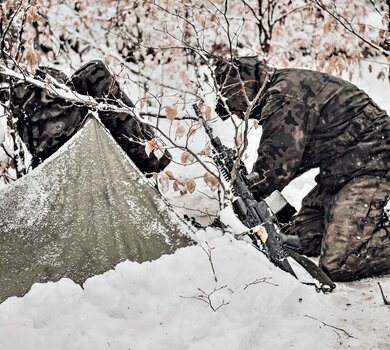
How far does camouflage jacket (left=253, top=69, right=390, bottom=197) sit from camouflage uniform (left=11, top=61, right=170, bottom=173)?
0.73 m

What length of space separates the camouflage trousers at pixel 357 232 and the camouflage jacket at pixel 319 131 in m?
0.12

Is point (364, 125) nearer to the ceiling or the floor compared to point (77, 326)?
nearer to the ceiling

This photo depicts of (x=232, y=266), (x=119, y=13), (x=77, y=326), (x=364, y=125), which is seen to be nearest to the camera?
(x=77, y=326)

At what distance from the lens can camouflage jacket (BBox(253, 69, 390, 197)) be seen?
380cm

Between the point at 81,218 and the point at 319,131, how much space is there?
5.89 feet

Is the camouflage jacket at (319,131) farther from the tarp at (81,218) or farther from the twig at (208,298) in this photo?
the twig at (208,298)

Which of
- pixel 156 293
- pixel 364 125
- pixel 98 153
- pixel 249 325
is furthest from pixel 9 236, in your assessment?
pixel 364 125

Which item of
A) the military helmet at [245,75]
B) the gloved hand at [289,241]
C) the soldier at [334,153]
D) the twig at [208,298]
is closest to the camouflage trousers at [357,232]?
the soldier at [334,153]

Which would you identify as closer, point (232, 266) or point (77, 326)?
point (77, 326)

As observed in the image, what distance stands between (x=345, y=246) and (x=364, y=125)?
2.86ft

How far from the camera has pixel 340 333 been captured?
261 cm

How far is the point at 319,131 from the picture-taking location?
157 inches

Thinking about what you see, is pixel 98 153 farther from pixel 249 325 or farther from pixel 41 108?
pixel 249 325

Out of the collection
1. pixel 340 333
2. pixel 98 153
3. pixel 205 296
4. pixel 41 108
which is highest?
pixel 41 108
